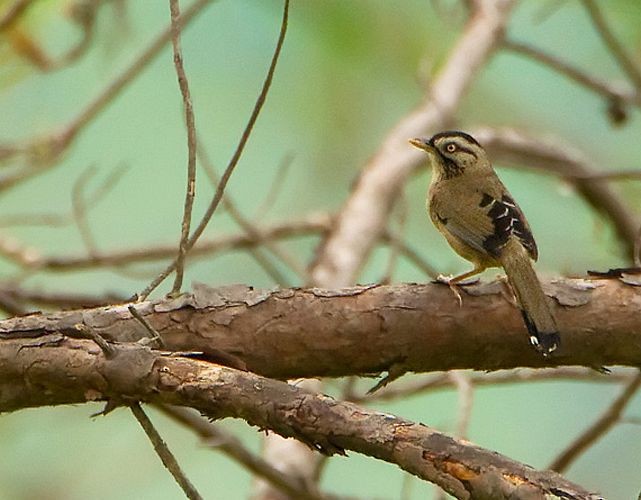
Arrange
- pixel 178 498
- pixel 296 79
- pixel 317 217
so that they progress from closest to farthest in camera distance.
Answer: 1. pixel 317 217
2. pixel 178 498
3. pixel 296 79

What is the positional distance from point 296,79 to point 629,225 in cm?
300

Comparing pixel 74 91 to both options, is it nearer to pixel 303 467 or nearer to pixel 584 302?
pixel 303 467

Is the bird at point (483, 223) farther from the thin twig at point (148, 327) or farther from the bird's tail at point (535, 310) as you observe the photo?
the thin twig at point (148, 327)

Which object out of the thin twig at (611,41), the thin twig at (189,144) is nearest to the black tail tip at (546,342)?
the thin twig at (189,144)

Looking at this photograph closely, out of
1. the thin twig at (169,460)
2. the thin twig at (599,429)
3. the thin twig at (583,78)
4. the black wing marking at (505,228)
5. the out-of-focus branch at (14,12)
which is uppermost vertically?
the thin twig at (583,78)

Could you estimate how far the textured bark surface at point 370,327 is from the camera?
303cm

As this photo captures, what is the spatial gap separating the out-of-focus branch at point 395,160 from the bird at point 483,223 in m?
0.63

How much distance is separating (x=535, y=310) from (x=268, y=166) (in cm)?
503

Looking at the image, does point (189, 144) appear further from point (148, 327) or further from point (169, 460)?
point (169, 460)

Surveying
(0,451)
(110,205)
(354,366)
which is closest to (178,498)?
(0,451)

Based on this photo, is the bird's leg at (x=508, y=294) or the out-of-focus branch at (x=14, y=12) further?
the out-of-focus branch at (x=14, y=12)

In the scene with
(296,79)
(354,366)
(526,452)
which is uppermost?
(296,79)

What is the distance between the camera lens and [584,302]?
3203 millimetres

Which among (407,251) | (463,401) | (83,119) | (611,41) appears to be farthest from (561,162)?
(83,119)
